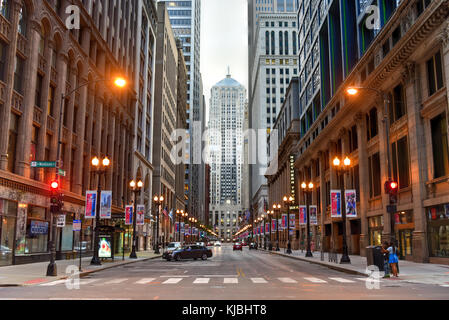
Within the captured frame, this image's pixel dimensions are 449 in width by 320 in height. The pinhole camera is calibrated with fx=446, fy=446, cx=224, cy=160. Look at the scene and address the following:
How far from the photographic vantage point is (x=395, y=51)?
36.3 m

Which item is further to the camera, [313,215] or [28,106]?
[313,215]

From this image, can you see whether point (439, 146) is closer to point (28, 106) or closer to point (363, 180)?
point (363, 180)

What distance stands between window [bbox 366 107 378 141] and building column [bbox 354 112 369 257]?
0.79 meters

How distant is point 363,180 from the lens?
47.5 meters

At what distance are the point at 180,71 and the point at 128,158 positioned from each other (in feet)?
269

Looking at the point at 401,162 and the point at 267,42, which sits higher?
the point at 267,42

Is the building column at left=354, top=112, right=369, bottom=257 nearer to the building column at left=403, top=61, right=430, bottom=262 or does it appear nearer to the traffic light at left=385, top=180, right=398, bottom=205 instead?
the building column at left=403, top=61, right=430, bottom=262

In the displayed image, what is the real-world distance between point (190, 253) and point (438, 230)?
22724 millimetres

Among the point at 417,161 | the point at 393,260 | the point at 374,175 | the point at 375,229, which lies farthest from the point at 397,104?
the point at 393,260

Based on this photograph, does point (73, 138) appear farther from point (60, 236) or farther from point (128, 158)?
point (128, 158)

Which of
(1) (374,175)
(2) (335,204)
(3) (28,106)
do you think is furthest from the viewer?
(1) (374,175)

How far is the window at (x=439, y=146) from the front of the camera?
30703mm

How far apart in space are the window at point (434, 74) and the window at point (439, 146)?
2154 mm

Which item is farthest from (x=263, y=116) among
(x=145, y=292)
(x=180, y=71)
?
(x=145, y=292)
